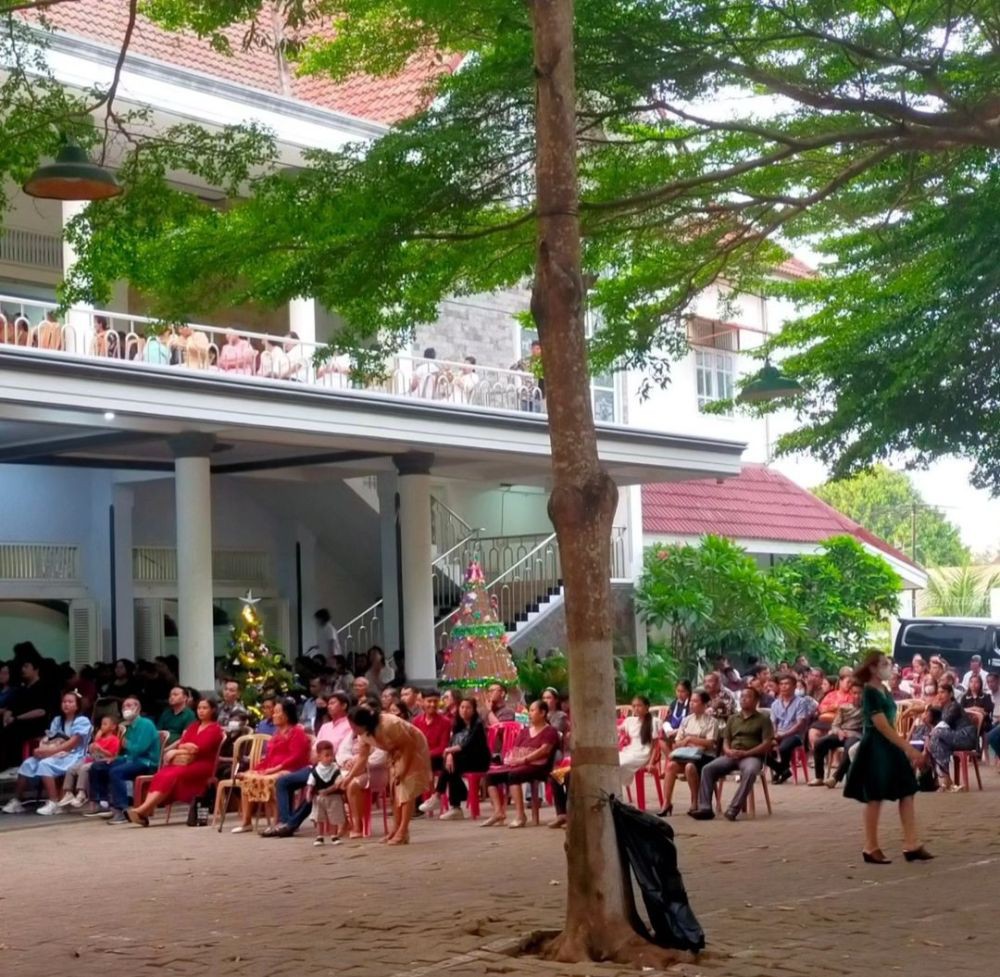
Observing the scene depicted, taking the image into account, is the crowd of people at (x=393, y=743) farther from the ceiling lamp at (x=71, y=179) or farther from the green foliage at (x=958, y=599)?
the green foliage at (x=958, y=599)

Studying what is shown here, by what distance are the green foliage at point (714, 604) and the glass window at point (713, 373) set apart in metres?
5.02

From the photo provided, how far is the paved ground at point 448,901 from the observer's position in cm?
930

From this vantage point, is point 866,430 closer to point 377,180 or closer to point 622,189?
point 622,189

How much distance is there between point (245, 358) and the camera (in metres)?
22.0

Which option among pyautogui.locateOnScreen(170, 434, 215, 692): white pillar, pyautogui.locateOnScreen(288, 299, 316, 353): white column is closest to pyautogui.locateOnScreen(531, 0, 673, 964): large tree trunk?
pyautogui.locateOnScreen(170, 434, 215, 692): white pillar

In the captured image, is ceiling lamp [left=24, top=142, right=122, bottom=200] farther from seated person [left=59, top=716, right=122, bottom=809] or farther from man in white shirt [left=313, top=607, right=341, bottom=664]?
man in white shirt [left=313, top=607, right=341, bottom=664]

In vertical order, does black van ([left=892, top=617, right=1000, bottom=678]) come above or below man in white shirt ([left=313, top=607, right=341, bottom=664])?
below

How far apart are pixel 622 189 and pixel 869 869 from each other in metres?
6.01

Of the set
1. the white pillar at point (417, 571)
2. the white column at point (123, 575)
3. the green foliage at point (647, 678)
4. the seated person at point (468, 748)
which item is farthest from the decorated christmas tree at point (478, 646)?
the seated person at point (468, 748)

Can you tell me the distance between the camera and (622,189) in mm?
15039

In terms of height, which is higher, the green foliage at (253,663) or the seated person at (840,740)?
the green foliage at (253,663)

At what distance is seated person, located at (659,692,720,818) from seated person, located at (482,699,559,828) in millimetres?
1284

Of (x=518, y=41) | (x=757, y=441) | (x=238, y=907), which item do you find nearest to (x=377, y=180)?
(x=518, y=41)

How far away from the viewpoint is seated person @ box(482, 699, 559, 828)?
655 inches
